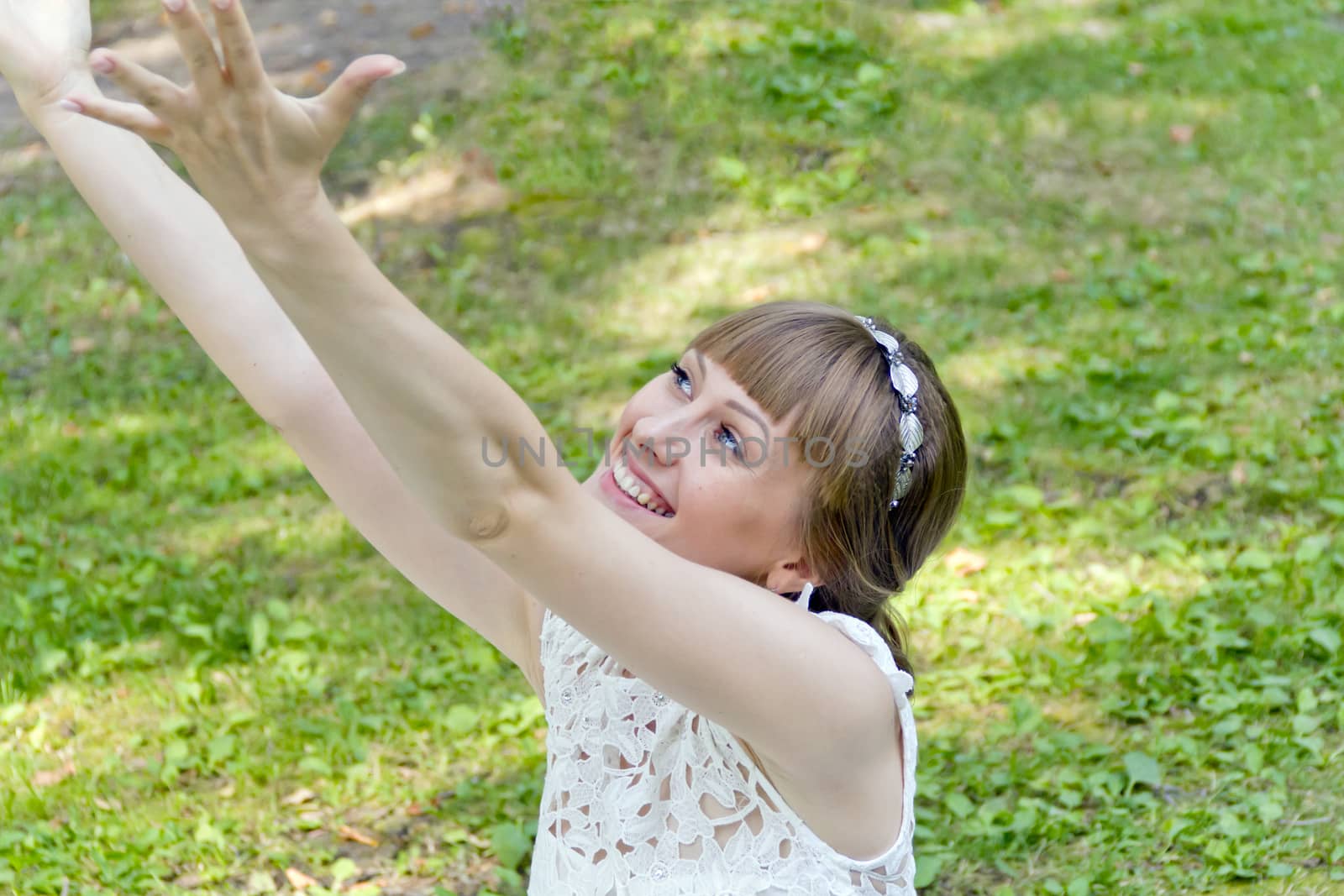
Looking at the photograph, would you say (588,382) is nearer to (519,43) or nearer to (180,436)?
(180,436)

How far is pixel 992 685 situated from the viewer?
3473 mm

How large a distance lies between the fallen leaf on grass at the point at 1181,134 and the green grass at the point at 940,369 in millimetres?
16

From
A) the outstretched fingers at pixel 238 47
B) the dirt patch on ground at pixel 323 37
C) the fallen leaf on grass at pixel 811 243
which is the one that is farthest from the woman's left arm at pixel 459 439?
the dirt patch on ground at pixel 323 37

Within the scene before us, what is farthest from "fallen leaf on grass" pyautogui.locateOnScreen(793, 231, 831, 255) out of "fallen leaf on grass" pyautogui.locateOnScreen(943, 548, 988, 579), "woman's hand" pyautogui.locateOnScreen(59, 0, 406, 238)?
"woman's hand" pyautogui.locateOnScreen(59, 0, 406, 238)

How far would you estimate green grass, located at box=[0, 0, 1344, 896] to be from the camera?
3096 mm

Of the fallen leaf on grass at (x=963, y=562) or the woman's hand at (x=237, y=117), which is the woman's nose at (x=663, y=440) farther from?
the fallen leaf on grass at (x=963, y=562)

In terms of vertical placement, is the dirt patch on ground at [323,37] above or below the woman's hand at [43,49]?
below

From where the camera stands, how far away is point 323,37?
7.43m

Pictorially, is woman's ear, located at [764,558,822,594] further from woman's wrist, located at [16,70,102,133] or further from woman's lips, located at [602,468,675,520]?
woman's wrist, located at [16,70,102,133]

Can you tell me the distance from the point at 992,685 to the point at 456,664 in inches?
55.2

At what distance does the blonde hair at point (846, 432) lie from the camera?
1.89m

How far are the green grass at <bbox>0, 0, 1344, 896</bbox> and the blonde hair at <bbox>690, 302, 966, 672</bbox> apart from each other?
3.81 feet

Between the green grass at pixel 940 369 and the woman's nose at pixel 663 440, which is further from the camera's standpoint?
the green grass at pixel 940 369

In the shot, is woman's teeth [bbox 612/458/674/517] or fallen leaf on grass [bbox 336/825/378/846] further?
fallen leaf on grass [bbox 336/825/378/846]
